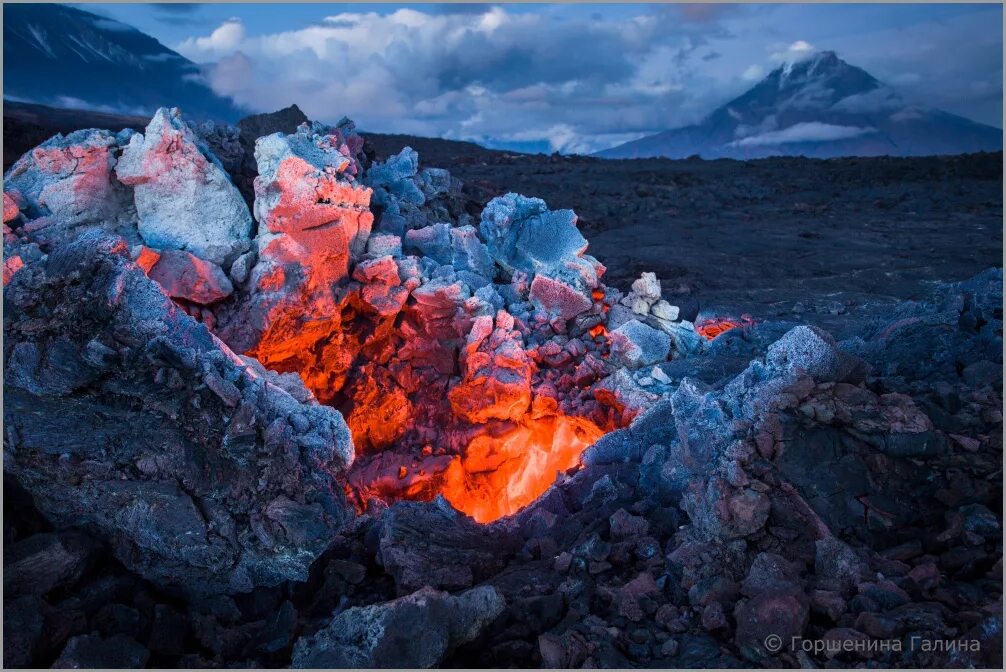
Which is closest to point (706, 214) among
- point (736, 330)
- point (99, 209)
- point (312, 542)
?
point (736, 330)

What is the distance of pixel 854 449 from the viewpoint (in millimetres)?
3256

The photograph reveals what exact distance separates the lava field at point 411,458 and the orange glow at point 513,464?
32 millimetres

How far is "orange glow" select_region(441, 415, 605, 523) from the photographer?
6.54m

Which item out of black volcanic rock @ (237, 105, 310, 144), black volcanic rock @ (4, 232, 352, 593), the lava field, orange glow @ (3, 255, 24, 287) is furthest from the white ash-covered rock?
black volcanic rock @ (237, 105, 310, 144)

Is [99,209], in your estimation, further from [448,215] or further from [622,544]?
[622,544]

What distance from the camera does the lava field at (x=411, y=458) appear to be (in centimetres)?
268

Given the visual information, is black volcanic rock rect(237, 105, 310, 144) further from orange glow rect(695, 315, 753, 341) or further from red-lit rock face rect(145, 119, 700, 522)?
orange glow rect(695, 315, 753, 341)

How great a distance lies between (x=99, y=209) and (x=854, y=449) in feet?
22.0

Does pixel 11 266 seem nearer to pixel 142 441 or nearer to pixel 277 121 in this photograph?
Result: pixel 142 441

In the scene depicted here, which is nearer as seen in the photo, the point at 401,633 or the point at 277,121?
the point at 401,633

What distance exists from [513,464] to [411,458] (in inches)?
43.8

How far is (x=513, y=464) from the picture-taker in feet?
22.4

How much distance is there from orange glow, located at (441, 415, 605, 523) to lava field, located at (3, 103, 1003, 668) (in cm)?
3

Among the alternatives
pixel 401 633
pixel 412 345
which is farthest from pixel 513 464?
pixel 401 633
